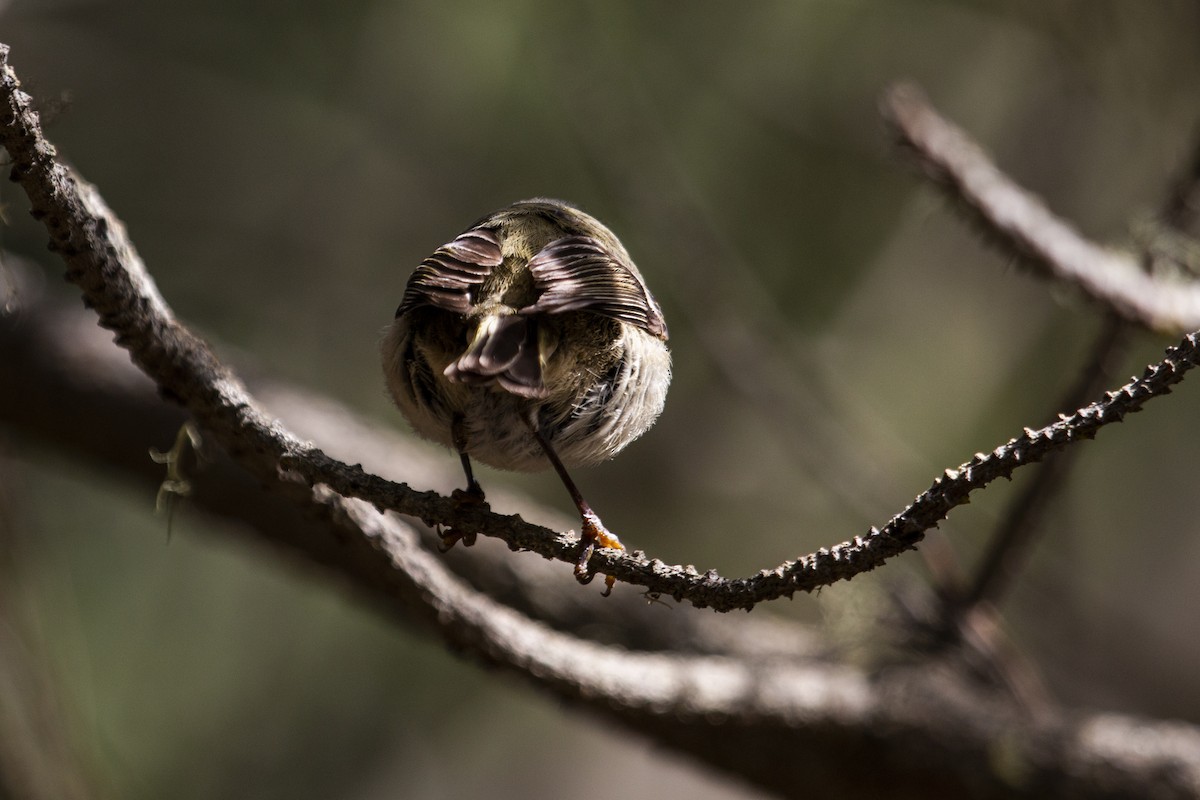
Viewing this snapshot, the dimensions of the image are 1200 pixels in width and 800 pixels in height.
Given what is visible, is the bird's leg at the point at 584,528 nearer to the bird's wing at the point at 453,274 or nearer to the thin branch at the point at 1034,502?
the bird's wing at the point at 453,274

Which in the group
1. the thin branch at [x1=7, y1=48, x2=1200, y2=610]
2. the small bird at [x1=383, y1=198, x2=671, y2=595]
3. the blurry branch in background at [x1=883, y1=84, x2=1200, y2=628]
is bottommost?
the thin branch at [x1=7, y1=48, x2=1200, y2=610]

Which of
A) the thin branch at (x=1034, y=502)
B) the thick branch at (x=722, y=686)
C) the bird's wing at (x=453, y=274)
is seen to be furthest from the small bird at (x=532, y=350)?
the thin branch at (x=1034, y=502)

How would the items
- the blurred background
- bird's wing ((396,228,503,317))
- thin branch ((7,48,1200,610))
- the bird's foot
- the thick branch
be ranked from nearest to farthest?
thin branch ((7,48,1200,610)) < the bird's foot < bird's wing ((396,228,503,317)) < the thick branch < the blurred background

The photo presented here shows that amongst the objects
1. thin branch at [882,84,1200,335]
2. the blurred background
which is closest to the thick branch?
thin branch at [882,84,1200,335]

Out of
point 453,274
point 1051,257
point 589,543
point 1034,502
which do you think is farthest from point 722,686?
point 453,274

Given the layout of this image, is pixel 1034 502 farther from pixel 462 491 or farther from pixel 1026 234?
pixel 462 491

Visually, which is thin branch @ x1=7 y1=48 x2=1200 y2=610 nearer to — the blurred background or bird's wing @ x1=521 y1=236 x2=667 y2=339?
bird's wing @ x1=521 y1=236 x2=667 y2=339

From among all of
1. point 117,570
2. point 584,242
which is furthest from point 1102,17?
point 117,570
